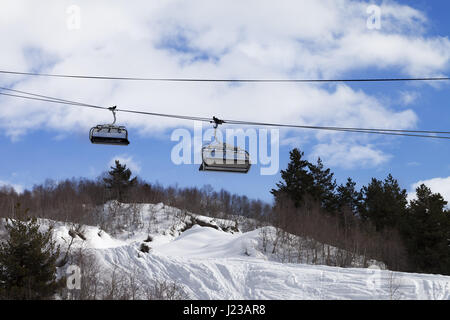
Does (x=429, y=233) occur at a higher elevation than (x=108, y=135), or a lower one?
lower

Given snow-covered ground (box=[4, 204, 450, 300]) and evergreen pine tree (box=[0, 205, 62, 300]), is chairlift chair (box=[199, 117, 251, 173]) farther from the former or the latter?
snow-covered ground (box=[4, 204, 450, 300])

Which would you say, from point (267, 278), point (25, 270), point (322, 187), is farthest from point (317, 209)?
point (25, 270)

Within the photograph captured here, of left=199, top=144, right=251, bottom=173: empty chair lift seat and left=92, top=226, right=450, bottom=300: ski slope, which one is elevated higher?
left=199, top=144, right=251, bottom=173: empty chair lift seat

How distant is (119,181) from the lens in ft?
219

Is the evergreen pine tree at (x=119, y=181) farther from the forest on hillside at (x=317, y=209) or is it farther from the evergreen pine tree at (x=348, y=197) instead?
the evergreen pine tree at (x=348, y=197)

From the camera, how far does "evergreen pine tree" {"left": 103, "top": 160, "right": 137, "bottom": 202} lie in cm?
6562

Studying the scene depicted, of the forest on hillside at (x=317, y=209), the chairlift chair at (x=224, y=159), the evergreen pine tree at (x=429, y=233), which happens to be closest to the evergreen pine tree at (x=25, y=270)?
→ the forest on hillside at (x=317, y=209)

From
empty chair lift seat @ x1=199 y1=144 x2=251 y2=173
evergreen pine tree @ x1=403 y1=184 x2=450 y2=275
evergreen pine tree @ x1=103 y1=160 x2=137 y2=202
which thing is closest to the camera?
empty chair lift seat @ x1=199 y1=144 x2=251 y2=173

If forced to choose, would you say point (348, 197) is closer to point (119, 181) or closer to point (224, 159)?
point (119, 181)

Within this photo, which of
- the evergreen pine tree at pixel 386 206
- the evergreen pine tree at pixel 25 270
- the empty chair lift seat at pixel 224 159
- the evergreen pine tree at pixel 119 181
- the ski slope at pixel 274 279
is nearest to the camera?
the empty chair lift seat at pixel 224 159

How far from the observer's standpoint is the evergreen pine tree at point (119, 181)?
6562 centimetres

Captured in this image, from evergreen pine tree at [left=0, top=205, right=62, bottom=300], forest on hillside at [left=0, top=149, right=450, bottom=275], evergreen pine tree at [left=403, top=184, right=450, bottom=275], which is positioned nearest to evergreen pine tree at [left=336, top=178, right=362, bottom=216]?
forest on hillside at [left=0, top=149, right=450, bottom=275]
